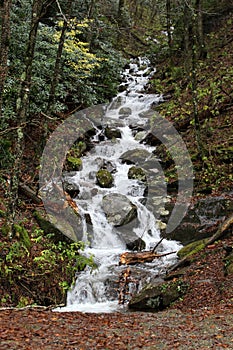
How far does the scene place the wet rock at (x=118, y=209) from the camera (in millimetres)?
10913

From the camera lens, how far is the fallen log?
28.9ft

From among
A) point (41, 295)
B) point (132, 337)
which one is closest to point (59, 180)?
point (41, 295)

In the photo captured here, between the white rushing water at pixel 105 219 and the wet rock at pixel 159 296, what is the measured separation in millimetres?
715

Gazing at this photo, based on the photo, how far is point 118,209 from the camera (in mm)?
11234

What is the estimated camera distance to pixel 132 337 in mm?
4078

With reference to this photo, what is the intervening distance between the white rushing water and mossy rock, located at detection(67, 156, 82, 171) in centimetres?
26

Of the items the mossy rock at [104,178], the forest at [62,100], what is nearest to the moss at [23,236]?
the forest at [62,100]

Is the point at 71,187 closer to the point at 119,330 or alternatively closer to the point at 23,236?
the point at 23,236

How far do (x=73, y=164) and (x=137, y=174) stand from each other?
2.81m

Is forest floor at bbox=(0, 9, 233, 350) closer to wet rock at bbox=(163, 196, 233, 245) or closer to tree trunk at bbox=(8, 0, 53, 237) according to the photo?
tree trunk at bbox=(8, 0, 53, 237)

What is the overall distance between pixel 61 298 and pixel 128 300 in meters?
1.47

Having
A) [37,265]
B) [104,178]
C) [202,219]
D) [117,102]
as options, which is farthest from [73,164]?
[117,102]

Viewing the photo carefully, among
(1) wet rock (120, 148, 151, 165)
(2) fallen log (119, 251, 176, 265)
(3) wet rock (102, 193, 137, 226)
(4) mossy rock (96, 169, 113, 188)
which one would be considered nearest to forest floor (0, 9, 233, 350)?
(2) fallen log (119, 251, 176, 265)

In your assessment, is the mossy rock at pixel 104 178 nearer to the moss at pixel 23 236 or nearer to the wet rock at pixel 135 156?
the wet rock at pixel 135 156
